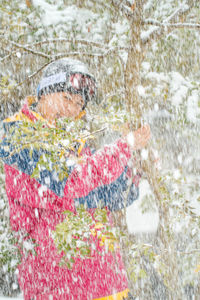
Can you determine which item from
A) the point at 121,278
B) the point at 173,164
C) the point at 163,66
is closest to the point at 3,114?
the point at 163,66

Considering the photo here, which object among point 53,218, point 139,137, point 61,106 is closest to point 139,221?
point 53,218

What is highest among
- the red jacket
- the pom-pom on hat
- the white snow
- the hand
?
the pom-pom on hat

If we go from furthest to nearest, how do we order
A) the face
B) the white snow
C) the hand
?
the white snow, the face, the hand

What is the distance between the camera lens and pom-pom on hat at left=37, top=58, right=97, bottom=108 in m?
1.91

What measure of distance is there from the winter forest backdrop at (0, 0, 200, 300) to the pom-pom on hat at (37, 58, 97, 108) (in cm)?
16

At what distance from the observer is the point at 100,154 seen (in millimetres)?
1674

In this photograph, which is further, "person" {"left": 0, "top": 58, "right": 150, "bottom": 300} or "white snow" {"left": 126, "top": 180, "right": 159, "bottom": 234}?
"white snow" {"left": 126, "top": 180, "right": 159, "bottom": 234}

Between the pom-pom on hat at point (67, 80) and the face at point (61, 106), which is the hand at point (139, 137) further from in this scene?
the pom-pom on hat at point (67, 80)

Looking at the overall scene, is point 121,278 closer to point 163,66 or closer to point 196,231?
point 196,231

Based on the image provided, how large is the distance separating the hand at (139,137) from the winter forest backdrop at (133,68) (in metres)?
0.15

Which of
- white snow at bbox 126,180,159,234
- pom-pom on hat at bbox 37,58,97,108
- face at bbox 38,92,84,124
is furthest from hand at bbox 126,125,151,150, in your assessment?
white snow at bbox 126,180,159,234

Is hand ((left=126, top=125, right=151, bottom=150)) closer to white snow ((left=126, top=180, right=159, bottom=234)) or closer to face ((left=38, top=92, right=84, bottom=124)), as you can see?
face ((left=38, top=92, right=84, bottom=124))

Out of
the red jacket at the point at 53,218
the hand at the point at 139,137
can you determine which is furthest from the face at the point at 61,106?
the hand at the point at 139,137

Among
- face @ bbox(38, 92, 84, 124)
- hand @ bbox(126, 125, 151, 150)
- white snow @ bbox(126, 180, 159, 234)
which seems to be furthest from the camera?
white snow @ bbox(126, 180, 159, 234)
